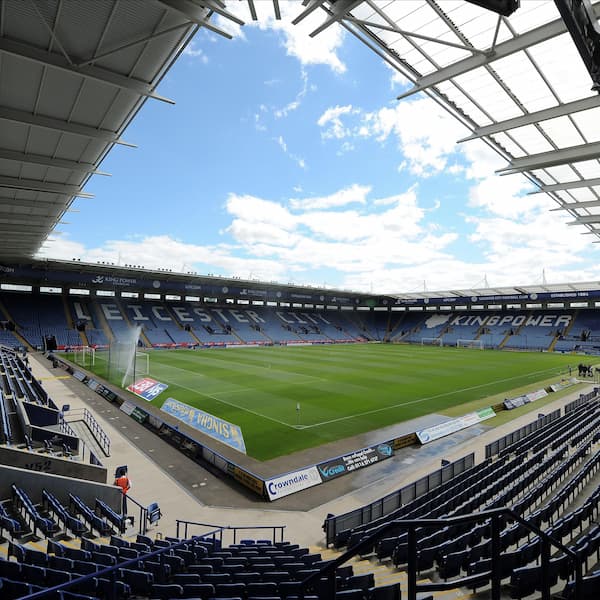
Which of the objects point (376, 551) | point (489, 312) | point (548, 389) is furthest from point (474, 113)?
point (489, 312)

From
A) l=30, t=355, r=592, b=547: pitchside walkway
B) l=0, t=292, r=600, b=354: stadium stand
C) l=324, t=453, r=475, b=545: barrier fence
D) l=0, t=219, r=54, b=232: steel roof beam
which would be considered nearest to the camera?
l=324, t=453, r=475, b=545: barrier fence

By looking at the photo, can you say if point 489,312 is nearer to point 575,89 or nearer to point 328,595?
point 575,89

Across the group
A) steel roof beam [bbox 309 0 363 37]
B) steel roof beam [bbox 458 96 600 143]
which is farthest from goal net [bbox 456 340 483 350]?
steel roof beam [bbox 309 0 363 37]

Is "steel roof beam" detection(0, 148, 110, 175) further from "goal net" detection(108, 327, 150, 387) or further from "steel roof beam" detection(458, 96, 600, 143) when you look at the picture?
"goal net" detection(108, 327, 150, 387)

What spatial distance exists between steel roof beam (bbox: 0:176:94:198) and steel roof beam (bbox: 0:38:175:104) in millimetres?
8260

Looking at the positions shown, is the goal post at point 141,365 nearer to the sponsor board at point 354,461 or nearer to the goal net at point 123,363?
the goal net at point 123,363

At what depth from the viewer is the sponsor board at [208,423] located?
60.5 ft

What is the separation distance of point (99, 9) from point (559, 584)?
13547 millimetres

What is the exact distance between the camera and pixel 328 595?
291cm

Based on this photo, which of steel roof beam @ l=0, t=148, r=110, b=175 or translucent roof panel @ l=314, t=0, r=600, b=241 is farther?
steel roof beam @ l=0, t=148, r=110, b=175

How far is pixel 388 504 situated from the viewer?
447 inches

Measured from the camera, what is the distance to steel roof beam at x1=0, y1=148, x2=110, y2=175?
12862 millimetres

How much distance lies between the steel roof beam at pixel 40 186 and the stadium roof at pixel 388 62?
2.60 metres

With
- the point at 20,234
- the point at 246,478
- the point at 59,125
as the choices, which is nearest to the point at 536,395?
the point at 246,478
